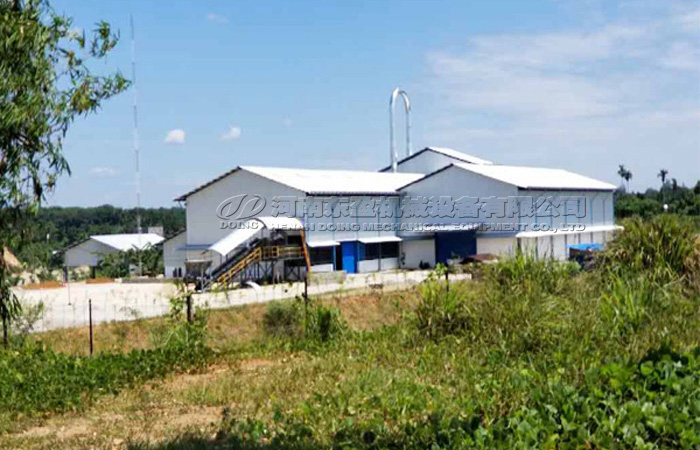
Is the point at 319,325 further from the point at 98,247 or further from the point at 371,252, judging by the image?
the point at 98,247

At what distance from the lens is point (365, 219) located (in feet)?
131

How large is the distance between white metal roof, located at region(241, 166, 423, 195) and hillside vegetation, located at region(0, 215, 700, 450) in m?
24.8

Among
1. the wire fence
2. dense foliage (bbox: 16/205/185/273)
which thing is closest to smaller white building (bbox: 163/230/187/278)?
the wire fence

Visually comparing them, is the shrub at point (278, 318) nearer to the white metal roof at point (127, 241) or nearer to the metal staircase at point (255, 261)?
the metal staircase at point (255, 261)

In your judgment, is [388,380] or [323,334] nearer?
[388,380]

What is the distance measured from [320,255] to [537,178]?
13.8 m

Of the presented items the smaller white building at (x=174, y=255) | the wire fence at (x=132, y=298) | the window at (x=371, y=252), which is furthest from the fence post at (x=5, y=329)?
the window at (x=371, y=252)

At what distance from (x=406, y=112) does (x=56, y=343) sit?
34.1 m

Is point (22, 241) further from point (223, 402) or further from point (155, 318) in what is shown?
point (155, 318)

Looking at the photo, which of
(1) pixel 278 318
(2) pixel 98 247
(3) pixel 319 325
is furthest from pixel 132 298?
(2) pixel 98 247

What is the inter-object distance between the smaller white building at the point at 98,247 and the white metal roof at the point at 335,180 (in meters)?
12.8

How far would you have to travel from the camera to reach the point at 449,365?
824cm

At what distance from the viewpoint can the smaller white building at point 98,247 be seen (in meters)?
49.3

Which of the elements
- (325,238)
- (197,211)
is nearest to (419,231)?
(325,238)
